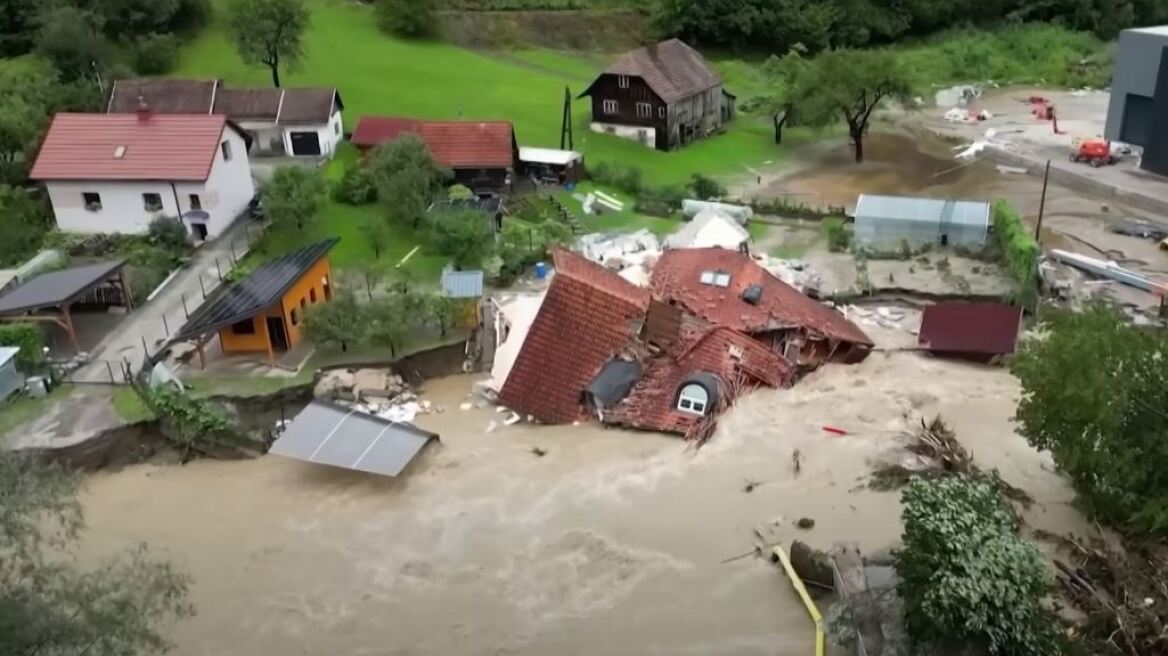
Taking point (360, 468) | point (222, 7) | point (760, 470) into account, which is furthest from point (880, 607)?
point (222, 7)

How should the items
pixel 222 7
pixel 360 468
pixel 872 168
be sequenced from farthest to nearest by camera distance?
pixel 222 7
pixel 872 168
pixel 360 468

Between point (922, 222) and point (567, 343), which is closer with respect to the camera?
point (567, 343)

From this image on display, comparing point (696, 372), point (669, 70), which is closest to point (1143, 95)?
point (669, 70)

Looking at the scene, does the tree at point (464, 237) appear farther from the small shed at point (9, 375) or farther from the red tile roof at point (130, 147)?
the small shed at point (9, 375)

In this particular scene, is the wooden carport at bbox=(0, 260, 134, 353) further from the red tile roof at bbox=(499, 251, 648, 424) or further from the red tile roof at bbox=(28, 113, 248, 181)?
the red tile roof at bbox=(499, 251, 648, 424)

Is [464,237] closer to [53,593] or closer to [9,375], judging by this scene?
[9,375]

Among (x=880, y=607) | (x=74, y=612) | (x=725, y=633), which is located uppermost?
(x=74, y=612)

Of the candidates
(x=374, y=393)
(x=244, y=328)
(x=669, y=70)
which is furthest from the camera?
(x=669, y=70)

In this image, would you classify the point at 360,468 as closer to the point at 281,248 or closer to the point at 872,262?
the point at 281,248
